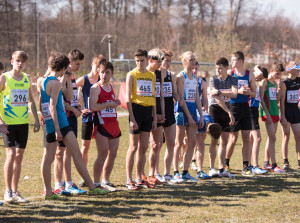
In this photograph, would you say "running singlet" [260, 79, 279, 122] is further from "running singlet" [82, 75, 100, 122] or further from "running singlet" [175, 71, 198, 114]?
Answer: "running singlet" [82, 75, 100, 122]

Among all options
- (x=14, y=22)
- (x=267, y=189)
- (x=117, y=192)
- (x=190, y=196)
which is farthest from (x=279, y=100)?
(x=14, y=22)

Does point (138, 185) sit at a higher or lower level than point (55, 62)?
lower

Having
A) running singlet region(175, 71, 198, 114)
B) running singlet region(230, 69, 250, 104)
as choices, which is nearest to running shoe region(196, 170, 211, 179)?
running singlet region(175, 71, 198, 114)

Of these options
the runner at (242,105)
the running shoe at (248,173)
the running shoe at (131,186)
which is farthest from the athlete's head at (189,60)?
the running shoe at (248,173)

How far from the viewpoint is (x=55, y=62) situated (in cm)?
544

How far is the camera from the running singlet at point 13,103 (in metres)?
5.52

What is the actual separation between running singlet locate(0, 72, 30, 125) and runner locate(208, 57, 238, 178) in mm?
3257

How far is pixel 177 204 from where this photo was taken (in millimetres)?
5469

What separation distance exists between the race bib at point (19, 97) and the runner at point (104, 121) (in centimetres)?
89

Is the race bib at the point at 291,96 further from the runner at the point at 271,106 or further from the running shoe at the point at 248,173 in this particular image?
the running shoe at the point at 248,173

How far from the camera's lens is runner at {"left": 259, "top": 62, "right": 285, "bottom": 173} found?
822cm

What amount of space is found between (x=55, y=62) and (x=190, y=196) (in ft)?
8.32

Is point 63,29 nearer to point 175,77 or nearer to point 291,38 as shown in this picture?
point 291,38

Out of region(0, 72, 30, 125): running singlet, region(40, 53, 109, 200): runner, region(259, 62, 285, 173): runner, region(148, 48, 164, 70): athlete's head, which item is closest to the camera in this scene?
region(40, 53, 109, 200): runner
